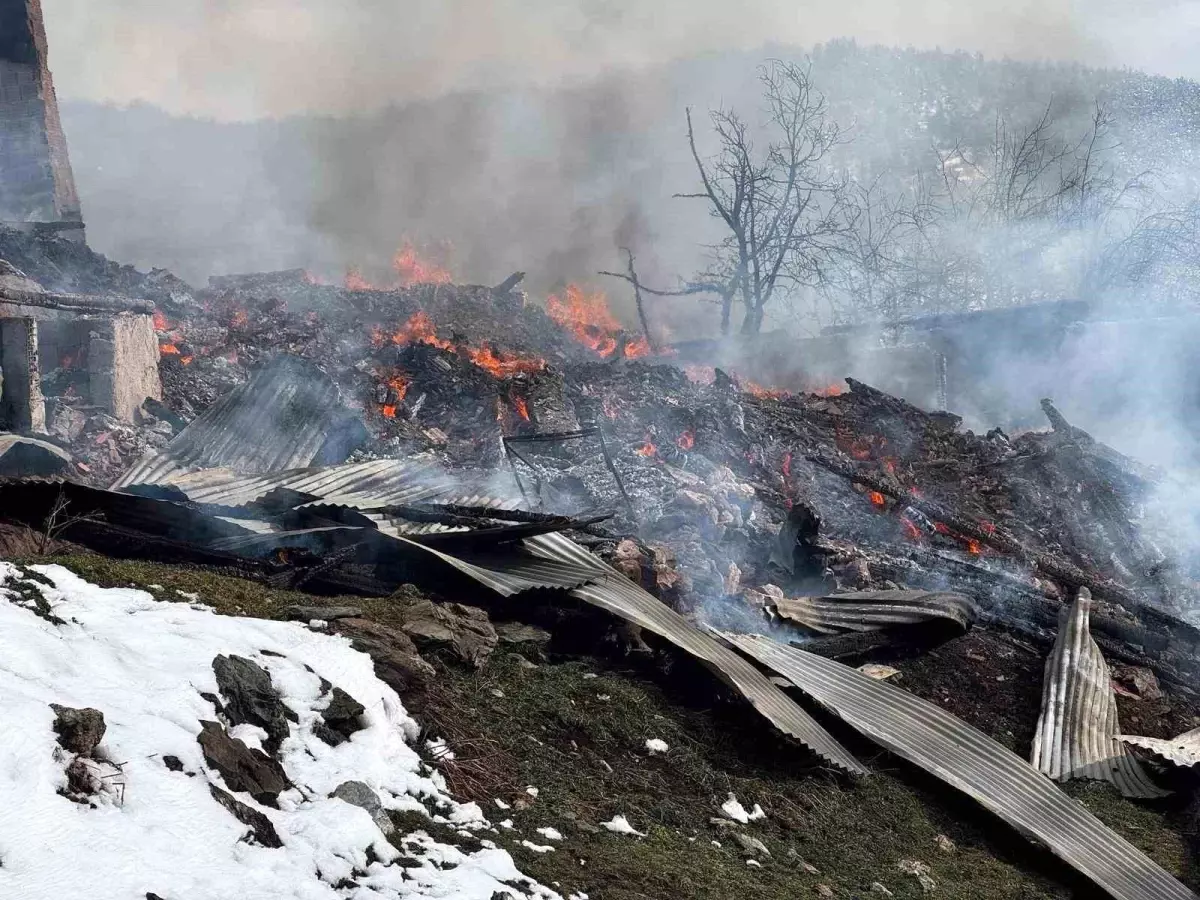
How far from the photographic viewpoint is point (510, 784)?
4523 millimetres

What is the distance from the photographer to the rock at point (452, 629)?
563cm

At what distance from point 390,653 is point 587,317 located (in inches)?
767

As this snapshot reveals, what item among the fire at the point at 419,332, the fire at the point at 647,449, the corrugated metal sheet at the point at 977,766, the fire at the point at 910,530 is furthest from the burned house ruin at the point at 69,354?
the fire at the point at 910,530

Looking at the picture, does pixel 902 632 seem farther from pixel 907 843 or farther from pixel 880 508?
pixel 880 508

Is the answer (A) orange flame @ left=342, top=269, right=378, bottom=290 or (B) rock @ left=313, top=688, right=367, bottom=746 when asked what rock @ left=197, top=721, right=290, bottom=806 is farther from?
(A) orange flame @ left=342, top=269, right=378, bottom=290

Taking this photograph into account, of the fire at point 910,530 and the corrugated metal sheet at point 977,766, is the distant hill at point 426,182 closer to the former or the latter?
the fire at point 910,530

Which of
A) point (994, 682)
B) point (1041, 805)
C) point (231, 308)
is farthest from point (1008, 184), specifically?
point (1041, 805)

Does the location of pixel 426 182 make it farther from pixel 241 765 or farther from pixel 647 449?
pixel 241 765

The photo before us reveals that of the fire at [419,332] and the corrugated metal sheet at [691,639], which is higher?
the fire at [419,332]

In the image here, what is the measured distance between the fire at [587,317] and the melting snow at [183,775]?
1578 cm

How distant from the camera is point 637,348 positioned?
21.5 m

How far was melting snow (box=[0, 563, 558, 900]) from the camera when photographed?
2.84 m

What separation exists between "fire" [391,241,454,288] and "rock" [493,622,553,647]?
20656 mm

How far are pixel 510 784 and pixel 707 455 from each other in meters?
8.41
